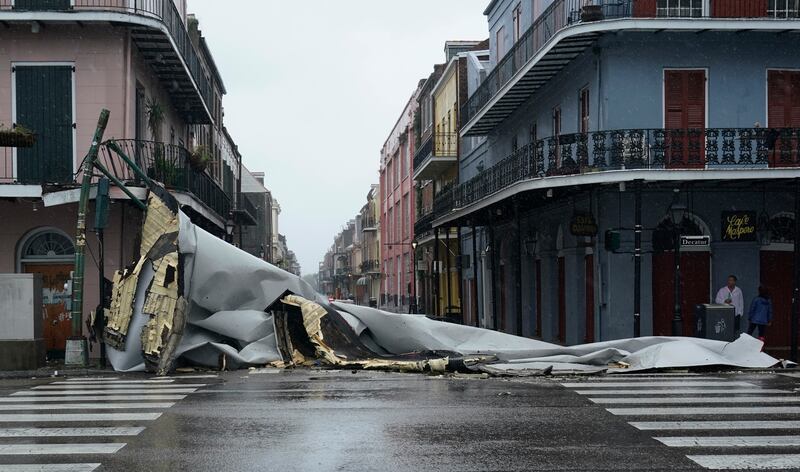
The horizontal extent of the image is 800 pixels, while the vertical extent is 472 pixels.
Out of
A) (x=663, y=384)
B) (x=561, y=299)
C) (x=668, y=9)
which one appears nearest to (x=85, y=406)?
(x=663, y=384)

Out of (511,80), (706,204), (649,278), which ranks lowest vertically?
(649,278)

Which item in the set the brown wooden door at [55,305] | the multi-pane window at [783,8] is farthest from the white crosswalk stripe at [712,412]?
the brown wooden door at [55,305]

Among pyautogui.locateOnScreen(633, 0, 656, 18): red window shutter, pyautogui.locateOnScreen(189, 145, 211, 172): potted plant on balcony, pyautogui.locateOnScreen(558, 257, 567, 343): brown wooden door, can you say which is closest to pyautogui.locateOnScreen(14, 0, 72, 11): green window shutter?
pyautogui.locateOnScreen(189, 145, 211, 172): potted plant on balcony

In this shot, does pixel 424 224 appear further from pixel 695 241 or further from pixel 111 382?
pixel 111 382

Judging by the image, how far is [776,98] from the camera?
2070 cm

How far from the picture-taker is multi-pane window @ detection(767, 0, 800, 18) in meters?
20.4

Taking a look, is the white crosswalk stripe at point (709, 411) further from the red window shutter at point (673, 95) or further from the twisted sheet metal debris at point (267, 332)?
the red window shutter at point (673, 95)

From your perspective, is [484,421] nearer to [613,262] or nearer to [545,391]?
[545,391]

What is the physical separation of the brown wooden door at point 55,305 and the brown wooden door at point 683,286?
12.9m

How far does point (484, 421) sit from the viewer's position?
30.9ft

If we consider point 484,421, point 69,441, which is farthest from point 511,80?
point 69,441

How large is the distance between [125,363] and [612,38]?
1220cm

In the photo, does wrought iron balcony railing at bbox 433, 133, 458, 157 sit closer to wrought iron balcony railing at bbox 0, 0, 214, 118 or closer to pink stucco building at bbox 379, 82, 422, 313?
pink stucco building at bbox 379, 82, 422, 313

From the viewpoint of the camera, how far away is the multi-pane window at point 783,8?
2036cm
